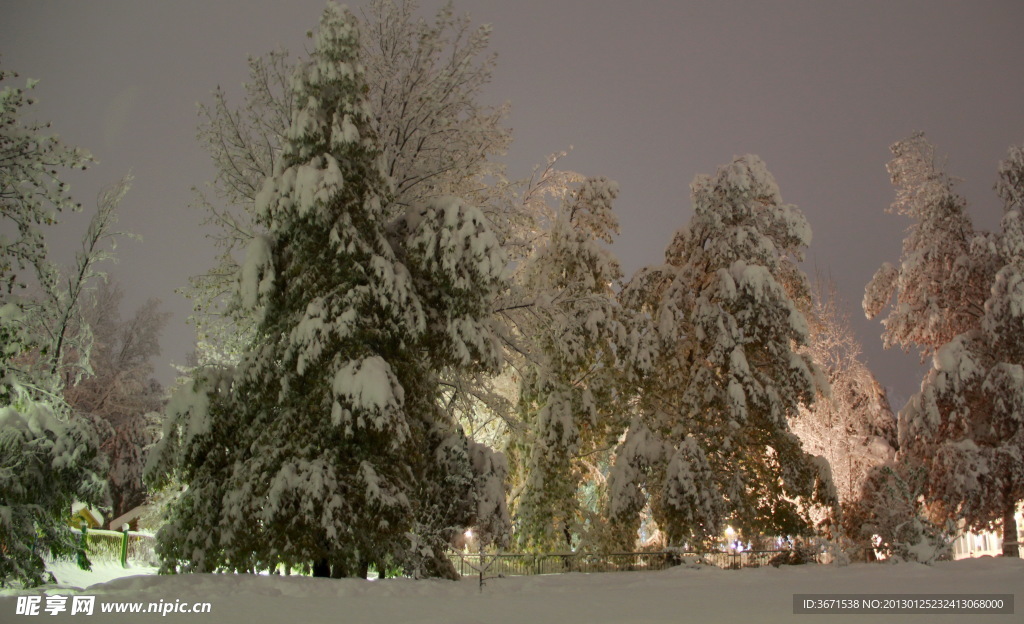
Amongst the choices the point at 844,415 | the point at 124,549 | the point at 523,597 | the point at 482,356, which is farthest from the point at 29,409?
the point at 844,415

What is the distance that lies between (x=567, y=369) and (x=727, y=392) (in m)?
4.16

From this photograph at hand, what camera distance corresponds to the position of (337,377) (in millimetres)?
12312

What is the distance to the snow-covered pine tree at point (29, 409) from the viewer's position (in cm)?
1004

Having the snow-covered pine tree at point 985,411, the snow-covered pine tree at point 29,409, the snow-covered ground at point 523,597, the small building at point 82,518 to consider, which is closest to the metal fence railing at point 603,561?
the snow-covered ground at point 523,597

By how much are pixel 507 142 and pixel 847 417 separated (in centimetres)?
1779

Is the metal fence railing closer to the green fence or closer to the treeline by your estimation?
the treeline

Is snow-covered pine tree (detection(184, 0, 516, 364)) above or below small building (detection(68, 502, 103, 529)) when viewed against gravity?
above

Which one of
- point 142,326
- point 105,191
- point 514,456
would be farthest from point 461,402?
point 142,326

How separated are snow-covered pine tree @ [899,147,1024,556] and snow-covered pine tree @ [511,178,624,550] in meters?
8.34

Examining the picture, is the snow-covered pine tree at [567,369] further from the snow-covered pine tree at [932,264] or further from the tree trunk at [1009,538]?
the tree trunk at [1009,538]

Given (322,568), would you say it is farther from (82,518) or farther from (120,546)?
(120,546)

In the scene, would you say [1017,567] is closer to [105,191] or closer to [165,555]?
[165,555]

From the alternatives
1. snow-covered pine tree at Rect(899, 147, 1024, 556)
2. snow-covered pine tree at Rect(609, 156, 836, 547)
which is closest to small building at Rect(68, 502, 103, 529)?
snow-covered pine tree at Rect(609, 156, 836, 547)

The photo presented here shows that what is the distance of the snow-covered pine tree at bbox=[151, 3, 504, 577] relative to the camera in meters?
12.1
